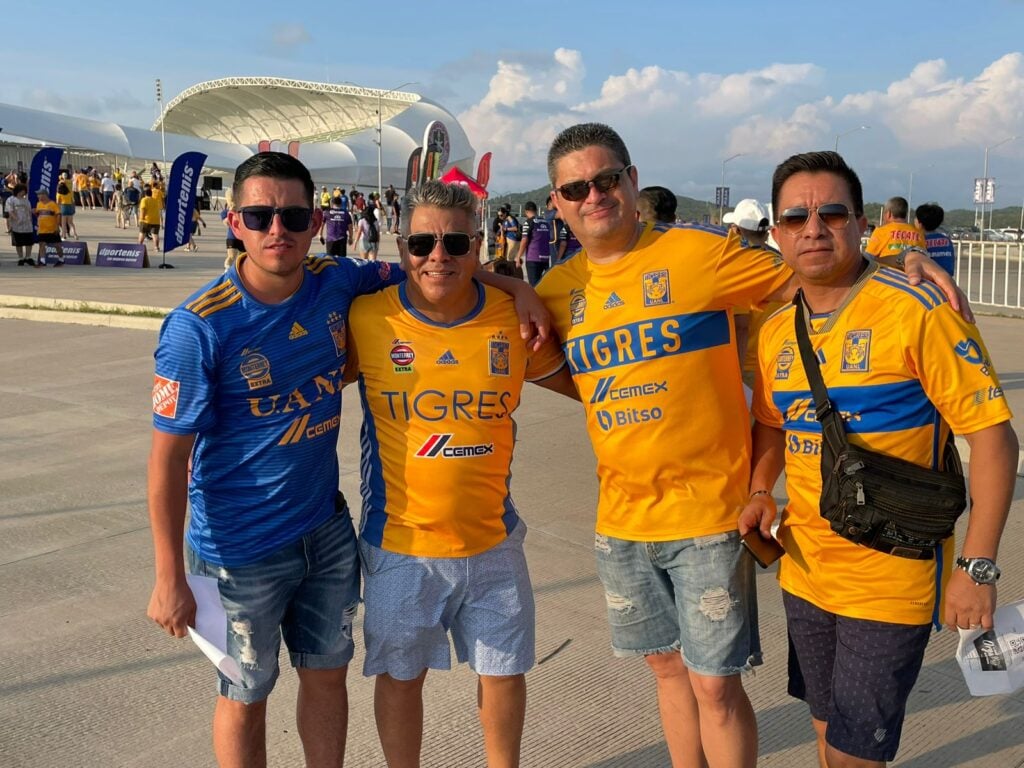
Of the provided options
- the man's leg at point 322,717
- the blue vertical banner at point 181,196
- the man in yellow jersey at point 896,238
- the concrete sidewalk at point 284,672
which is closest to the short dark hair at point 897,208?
the man in yellow jersey at point 896,238

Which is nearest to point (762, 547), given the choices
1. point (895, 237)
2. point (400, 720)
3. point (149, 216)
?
point (400, 720)

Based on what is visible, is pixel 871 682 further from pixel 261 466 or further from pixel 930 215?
pixel 930 215

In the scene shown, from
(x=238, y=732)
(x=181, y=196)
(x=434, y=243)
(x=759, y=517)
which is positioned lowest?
(x=238, y=732)

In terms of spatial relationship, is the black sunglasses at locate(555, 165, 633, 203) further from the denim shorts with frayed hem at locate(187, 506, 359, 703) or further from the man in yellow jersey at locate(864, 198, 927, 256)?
the man in yellow jersey at locate(864, 198, 927, 256)

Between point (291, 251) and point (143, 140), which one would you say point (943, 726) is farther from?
point (143, 140)

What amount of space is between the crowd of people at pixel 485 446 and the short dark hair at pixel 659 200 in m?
2.88

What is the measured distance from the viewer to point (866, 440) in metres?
2.31

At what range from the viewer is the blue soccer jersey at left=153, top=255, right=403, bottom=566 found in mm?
2512

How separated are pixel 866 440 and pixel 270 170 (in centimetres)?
187

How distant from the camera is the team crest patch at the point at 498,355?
2799 millimetres

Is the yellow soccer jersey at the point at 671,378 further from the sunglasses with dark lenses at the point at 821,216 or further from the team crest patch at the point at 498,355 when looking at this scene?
the sunglasses with dark lenses at the point at 821,216

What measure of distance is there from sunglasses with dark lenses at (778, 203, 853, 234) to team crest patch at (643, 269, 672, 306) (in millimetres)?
435

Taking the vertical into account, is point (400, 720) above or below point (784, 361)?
below

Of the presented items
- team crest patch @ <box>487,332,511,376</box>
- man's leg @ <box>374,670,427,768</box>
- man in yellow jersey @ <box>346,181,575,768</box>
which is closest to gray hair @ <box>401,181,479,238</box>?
man in yellow jersey @ <box>346,181,575,768</box>
